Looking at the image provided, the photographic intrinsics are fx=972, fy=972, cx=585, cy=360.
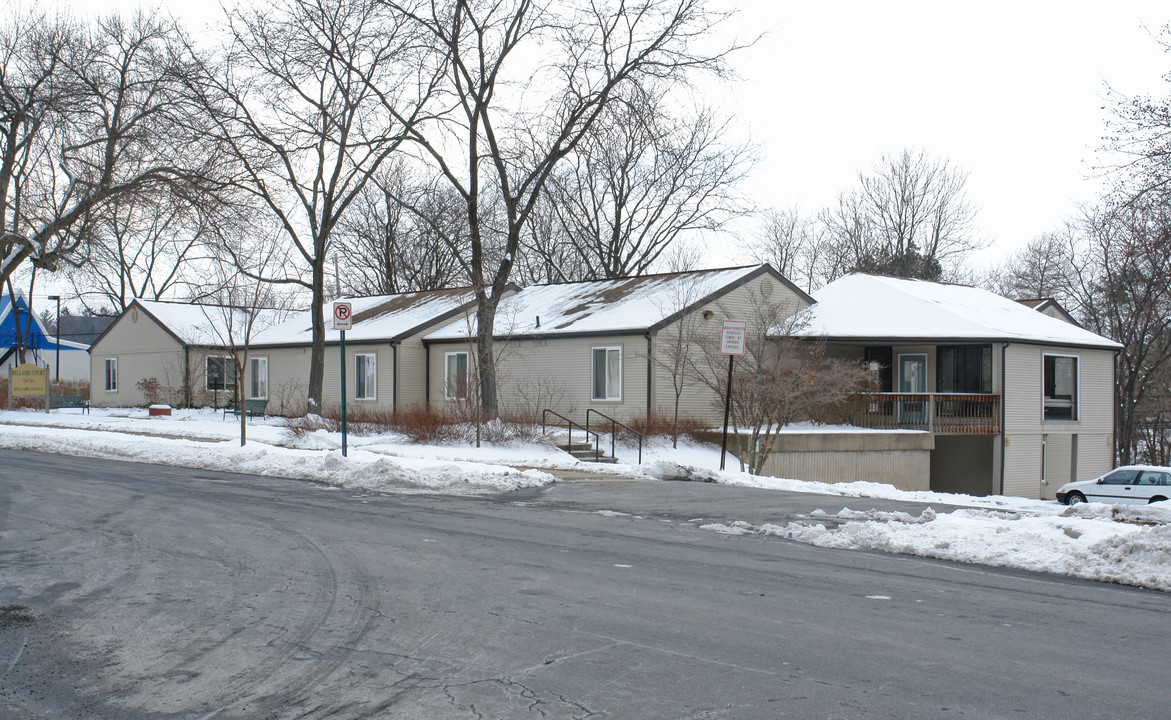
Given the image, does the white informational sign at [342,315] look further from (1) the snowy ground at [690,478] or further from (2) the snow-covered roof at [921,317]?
(2) the snow-covered roof at [921,317]

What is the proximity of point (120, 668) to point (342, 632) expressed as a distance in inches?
54.9

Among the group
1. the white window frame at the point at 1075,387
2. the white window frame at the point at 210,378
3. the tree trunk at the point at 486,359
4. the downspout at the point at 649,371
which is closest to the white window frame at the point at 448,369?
the tree trunk at the point at 486,359

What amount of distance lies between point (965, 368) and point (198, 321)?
113 ft

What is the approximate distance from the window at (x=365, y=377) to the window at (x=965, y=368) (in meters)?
19.4

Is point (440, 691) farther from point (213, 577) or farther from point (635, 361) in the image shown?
point (635, 361)

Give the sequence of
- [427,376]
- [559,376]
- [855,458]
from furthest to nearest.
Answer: [427,376] < [559,376] < [855,458]

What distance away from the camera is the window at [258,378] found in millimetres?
40344

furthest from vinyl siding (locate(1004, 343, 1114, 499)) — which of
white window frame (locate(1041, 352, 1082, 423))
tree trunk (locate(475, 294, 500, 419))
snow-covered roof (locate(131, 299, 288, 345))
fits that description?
snow-covered roof (locate(131, 299, 288, 345))

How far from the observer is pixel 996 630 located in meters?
6.98

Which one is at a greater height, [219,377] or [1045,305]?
[1045,305]

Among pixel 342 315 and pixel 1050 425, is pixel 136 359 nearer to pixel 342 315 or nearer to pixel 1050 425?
pixel 342 315

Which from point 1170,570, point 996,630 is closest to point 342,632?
point 996,630

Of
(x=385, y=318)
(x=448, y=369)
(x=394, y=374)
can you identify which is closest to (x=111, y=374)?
(x=385, y=318)

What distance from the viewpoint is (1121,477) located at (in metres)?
25.1
